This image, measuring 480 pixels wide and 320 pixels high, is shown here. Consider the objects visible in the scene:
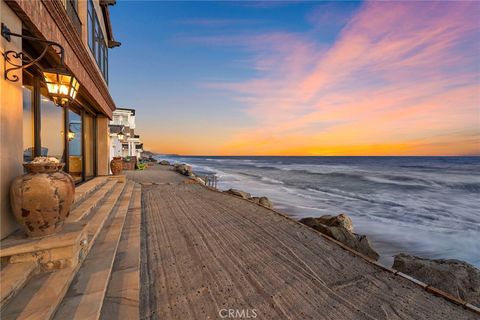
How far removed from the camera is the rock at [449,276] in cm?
354

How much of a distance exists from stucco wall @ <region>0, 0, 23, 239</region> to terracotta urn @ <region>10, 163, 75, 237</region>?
0.71ft

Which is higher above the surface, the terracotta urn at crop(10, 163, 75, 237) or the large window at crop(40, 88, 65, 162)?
the large window at crop(40, 88, 65, 162)

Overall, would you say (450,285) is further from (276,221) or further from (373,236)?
(373,236)

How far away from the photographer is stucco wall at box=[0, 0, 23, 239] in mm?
2275

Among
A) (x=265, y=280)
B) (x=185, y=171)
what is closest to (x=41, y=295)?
(x=265, y=280)

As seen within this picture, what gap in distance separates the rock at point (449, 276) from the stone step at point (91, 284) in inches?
199

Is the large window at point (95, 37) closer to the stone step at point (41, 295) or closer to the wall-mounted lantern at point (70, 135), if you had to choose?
the wall-mounted lantern at point (70, 135)

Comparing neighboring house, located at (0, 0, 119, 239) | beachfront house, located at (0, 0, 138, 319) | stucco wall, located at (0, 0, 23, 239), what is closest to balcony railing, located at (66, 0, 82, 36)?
neighboring house, located at (0, 0, 119, 239)

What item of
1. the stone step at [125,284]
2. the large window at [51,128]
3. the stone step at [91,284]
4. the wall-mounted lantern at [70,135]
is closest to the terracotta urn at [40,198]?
the stone step at [91,284]

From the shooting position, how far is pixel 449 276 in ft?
12.4

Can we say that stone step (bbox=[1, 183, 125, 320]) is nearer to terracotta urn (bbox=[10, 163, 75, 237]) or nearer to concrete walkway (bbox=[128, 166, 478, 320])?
terracotta urn (bbox=[10, 163, 75, 237])

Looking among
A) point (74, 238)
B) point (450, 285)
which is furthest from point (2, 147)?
point (450, 285)

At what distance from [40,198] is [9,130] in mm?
900

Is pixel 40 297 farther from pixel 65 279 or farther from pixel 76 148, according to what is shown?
pixel 76 148
